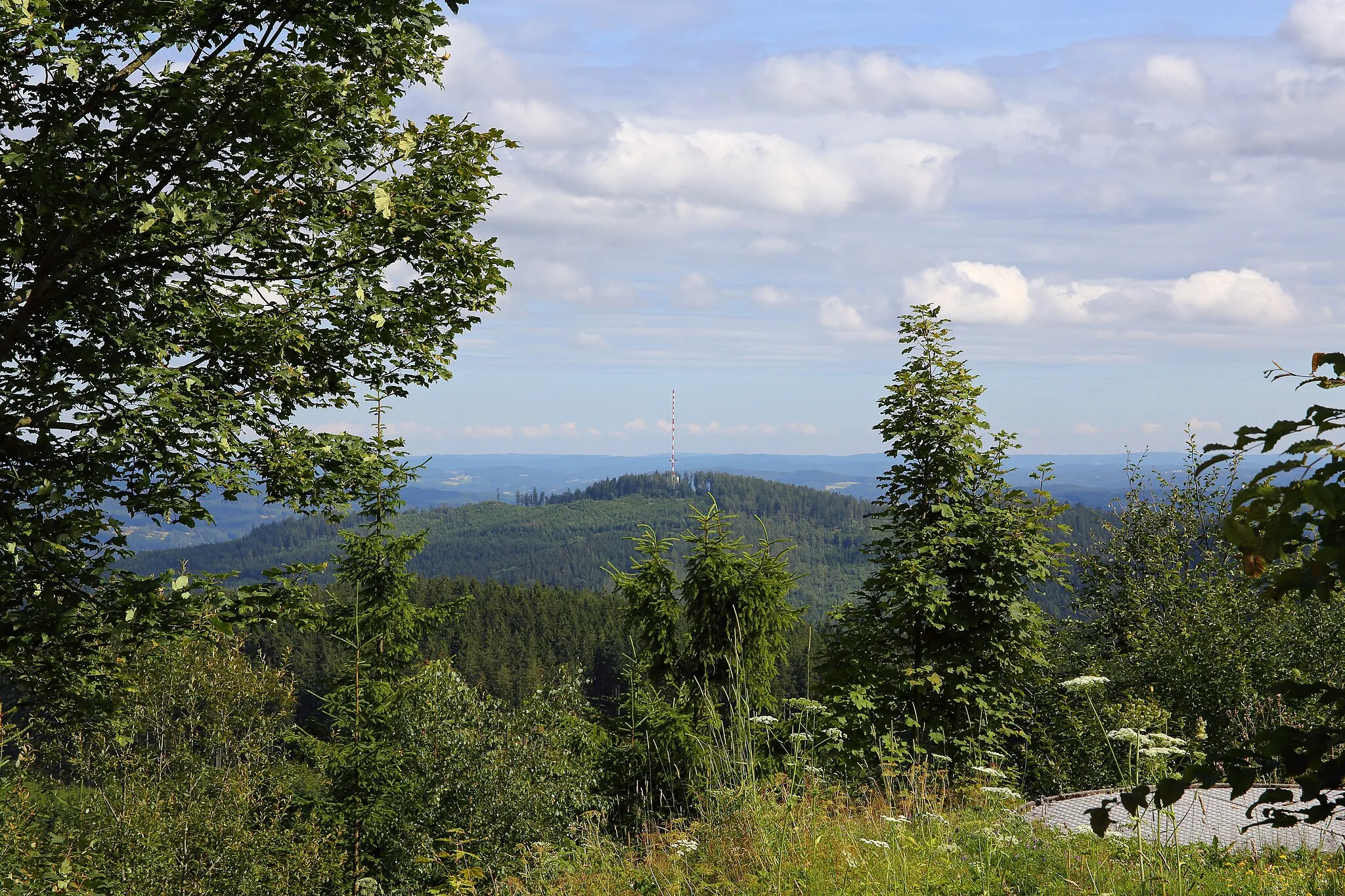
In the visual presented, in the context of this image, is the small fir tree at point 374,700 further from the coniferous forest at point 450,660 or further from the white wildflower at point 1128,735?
the white wildflower at point 1128,735

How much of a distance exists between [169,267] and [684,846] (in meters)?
5.60

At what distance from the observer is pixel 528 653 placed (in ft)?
333

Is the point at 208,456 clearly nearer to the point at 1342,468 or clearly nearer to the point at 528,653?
the point at 1342,468

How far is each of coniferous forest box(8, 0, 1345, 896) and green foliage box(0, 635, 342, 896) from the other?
174 mm

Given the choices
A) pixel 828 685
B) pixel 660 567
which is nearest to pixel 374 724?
pixel 660 567

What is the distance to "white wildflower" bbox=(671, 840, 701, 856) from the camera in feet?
18.0

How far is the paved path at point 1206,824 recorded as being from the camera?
248 inches

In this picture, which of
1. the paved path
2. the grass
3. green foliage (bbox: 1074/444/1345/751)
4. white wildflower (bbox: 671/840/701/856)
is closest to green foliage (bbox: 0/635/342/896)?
the grass

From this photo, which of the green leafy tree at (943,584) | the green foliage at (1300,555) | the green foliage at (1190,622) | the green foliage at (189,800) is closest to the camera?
the green foliage at (1300,555)

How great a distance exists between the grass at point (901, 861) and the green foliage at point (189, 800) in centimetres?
721

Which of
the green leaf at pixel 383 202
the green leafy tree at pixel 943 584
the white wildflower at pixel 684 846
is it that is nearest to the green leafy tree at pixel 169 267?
the green leaf at pixel 383 202

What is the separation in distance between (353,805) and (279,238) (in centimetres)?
1372

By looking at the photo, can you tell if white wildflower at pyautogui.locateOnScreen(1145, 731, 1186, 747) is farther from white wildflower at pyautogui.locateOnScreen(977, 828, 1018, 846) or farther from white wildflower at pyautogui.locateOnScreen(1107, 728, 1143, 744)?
white wildflower at pyautogui.locateOnScreen(977, 828, 1018, 846)

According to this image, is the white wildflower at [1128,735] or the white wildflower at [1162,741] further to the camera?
the white wildflower at [1162,741]
